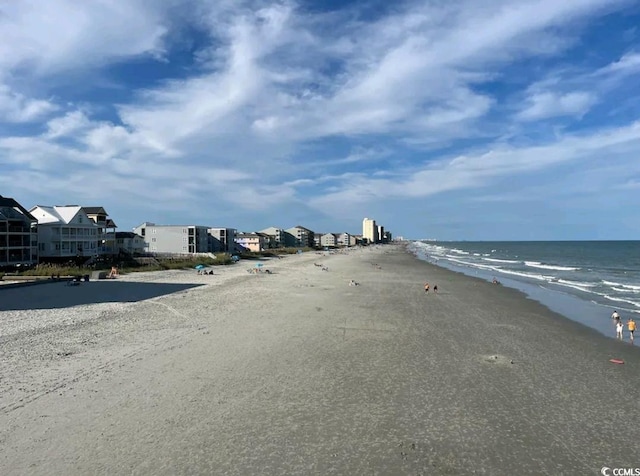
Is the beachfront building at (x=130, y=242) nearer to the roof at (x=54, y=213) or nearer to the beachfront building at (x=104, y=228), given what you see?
A: the beachfront building at (x=104, y=228)

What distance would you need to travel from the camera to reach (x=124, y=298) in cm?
2470

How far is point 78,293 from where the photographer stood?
2666 cm

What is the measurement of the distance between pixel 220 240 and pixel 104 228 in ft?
103

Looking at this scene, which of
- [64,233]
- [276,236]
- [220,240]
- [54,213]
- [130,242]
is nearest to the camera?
[64,233]

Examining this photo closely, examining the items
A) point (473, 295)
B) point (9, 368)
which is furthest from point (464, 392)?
point (473, 295)

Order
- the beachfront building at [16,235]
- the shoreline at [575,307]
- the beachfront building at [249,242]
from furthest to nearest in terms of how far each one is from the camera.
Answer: the beachfront building at [249,242] < the beachfront building at [16,235] < the shoreline at [575,307]

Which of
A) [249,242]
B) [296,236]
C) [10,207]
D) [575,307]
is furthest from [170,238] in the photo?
[296,236]

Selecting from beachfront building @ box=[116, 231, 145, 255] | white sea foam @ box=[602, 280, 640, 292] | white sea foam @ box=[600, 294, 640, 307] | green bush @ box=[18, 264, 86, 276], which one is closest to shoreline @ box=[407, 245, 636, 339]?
white sea foam @ box=[600, 294, 640, 307]

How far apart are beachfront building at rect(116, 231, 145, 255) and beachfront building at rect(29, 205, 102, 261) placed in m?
17.6

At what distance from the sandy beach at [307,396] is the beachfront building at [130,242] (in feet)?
187

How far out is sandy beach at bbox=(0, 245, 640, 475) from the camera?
6914 mm

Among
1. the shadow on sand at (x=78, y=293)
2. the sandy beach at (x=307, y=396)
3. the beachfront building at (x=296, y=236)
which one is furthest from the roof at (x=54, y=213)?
the beachfront building at (x=296, y=236)

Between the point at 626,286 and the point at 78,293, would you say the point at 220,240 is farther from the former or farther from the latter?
the point at 626,286

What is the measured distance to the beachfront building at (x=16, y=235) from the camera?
41094 millimetres
